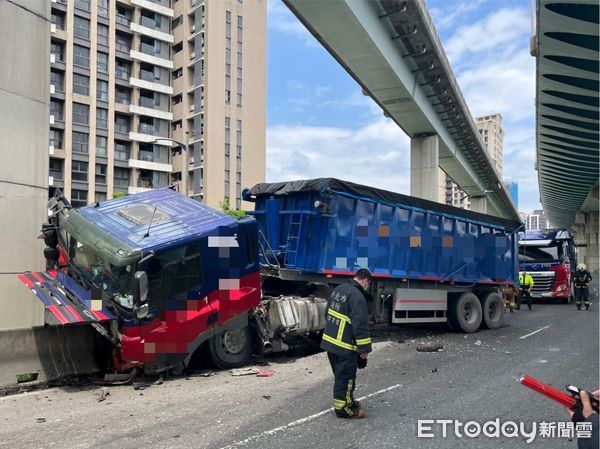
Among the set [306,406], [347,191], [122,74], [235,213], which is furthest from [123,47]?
[306,406]

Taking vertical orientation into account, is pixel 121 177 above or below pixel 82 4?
below

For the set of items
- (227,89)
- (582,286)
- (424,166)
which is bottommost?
(582,286)

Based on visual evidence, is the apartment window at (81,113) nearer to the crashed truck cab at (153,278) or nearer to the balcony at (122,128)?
the balcony at (122,128)

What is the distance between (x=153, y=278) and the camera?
6512 millimetres

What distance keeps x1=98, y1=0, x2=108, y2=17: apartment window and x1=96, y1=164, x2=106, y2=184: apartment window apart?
1449cm

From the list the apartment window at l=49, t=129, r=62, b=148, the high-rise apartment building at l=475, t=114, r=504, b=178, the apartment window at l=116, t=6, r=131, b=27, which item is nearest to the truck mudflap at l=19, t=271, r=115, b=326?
the apartment window at l=49, t=129, r=62, b=148

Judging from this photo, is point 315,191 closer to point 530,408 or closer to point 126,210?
point 126,210

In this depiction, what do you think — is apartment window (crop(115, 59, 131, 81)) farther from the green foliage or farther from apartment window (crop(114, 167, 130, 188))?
the green foliage

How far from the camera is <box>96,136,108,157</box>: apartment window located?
159 ft

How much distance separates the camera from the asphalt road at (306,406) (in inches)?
186

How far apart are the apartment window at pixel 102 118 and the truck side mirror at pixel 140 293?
46.9m

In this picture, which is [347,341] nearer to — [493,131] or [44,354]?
[44,354]

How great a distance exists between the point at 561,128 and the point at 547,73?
1037cm

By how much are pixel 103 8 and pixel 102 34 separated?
2.57 m
